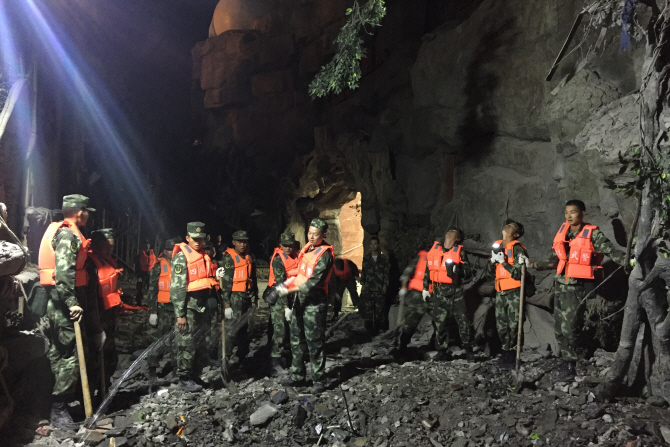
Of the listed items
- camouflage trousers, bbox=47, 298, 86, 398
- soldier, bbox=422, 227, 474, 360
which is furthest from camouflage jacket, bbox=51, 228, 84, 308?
soldier, bbox=422, 227, 474, 360

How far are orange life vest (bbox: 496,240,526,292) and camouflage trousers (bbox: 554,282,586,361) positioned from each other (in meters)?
0.74

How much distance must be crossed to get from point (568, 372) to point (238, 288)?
484cm

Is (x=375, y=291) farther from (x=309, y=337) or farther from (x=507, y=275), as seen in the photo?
(x=309, y=337)

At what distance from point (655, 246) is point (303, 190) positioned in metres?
12.7

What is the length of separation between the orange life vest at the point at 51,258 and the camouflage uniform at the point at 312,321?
250 centimetres

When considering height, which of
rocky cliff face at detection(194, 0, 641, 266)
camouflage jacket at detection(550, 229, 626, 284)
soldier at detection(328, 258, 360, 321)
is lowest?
soldier at detection(328, 258, 360, 321)

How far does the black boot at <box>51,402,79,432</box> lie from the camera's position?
4461mm

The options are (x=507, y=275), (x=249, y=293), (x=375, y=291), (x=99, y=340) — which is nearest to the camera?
(x=99, y=340)

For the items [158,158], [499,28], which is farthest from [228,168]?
[499,28]

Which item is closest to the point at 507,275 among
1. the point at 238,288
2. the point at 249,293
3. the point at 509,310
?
the point at 509,310

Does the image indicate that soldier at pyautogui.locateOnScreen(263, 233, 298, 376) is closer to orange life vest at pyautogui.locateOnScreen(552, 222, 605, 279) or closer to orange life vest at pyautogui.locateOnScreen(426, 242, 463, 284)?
orange life vest at pyautogui.locateOnScreen(426, 242, 463, 284)

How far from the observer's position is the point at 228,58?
18.2m

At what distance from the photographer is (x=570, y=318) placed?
5391mm

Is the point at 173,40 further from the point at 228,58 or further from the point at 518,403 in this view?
the point at 518,403
